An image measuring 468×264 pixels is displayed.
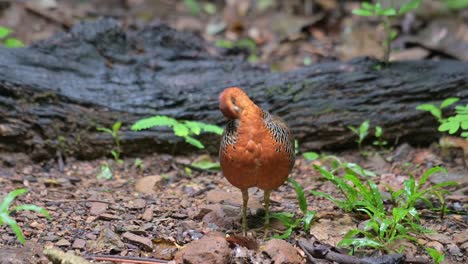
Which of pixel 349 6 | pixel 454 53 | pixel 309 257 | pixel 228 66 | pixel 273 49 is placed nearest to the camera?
pixel 309 257

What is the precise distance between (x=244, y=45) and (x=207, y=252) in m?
5.64

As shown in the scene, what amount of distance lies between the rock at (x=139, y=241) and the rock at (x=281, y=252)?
79 centimetres

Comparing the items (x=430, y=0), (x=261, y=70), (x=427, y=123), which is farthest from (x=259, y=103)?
(x=430, y=0)

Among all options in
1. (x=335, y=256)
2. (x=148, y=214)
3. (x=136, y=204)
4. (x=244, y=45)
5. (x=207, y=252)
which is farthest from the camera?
(x=244, y=45)

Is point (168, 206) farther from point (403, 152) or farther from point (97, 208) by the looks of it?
point (403, 152)

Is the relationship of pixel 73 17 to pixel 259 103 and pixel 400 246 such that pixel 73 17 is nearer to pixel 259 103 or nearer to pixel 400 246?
pixel 259 103

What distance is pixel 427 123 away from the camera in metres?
5.75

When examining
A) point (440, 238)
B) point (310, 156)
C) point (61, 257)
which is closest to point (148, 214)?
point (61, 257)

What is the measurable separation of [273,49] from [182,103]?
3154mm

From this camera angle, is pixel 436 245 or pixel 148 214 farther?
pixel 148 214

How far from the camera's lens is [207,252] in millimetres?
3482

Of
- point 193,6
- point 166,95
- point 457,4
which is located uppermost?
point 457,4

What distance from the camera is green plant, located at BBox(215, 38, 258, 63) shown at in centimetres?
837

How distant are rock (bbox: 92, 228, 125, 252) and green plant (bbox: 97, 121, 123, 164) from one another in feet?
5.60
